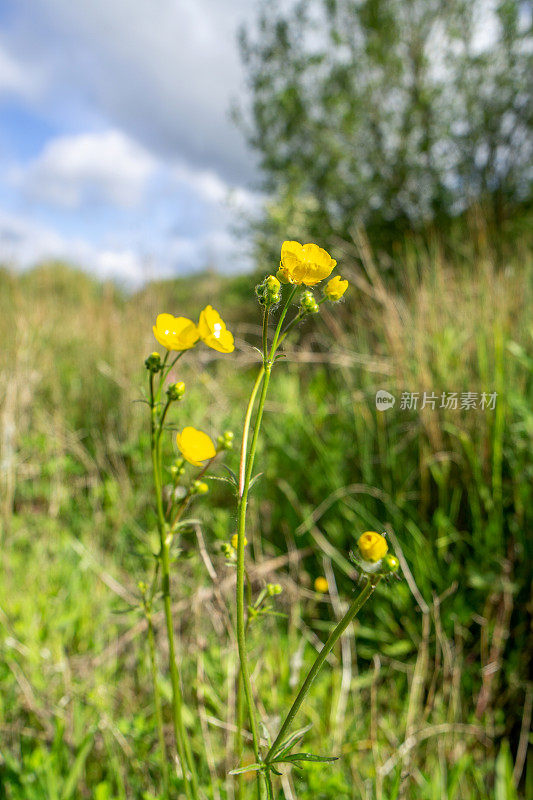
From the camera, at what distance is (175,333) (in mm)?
541

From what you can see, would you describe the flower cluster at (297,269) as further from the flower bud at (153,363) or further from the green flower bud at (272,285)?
the flower bud at (153,363)

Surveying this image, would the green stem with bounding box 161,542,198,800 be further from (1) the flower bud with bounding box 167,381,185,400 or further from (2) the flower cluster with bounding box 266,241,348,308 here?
(2) the flower cluster with bounding box 266,241,348,308

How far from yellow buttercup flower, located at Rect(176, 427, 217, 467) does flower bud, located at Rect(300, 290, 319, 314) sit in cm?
15

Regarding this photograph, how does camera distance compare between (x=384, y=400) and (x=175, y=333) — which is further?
(x=384, y=400)

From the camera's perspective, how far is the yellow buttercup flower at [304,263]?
18.3 inches

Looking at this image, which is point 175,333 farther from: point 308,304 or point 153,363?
point 308,304

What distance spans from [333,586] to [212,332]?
1.20 meters

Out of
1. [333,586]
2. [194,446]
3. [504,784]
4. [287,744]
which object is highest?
[194,446]

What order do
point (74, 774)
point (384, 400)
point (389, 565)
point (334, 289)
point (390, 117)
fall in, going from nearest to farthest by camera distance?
point (389, 565), point (334, 289), point (74, 774), point (384, 400), point (390, 117)

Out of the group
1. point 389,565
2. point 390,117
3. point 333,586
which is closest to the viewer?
point 389,565

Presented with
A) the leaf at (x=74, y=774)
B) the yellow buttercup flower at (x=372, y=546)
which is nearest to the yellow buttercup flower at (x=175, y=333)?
the yellow buttercup flower at (x=372, y=546)

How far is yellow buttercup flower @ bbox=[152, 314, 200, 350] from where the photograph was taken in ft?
1.70

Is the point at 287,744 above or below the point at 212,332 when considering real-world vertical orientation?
below

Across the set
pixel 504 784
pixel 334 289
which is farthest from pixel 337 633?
pixel 504 784
